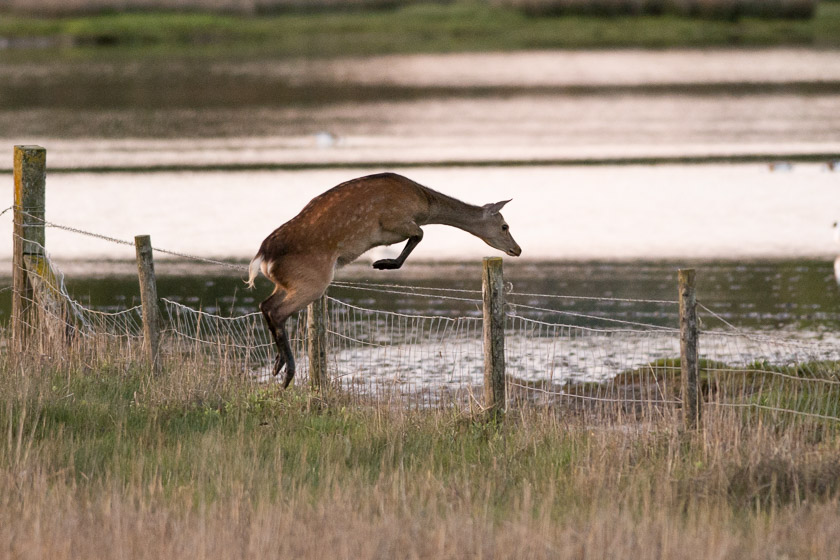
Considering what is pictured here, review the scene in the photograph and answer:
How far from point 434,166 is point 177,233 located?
13.7 meters

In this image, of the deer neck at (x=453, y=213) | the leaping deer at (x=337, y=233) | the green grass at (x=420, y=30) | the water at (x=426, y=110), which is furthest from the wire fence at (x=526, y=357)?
the green grass at (x=420, y=30)

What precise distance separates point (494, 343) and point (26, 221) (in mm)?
4822

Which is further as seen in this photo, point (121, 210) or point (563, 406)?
point (121, 210)

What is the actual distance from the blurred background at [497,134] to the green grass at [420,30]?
31 centimetres

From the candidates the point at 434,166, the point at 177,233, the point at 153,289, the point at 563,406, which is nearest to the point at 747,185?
the point at 434,166

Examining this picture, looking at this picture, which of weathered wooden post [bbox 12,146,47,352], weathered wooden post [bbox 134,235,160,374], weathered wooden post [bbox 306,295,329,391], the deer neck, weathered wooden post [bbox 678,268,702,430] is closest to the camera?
the deer neck

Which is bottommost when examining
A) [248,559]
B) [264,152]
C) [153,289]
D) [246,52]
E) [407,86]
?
[248,559]

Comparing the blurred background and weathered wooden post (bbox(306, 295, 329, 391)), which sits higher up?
the blurred background

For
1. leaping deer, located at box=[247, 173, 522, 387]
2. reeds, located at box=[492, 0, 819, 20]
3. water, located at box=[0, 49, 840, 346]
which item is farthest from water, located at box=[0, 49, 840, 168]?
leaping deer, located at box=[247, 173, 522, 387]

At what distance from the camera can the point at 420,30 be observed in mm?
129250

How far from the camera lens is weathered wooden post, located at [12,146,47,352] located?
12.2m

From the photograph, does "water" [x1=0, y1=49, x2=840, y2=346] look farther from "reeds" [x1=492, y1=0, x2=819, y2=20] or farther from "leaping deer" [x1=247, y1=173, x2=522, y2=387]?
"reeds" [x1=492, y1=0, x2=819, y2=20]

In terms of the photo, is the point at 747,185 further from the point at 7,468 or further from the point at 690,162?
the point at 7,468

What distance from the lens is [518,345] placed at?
1623 cm
